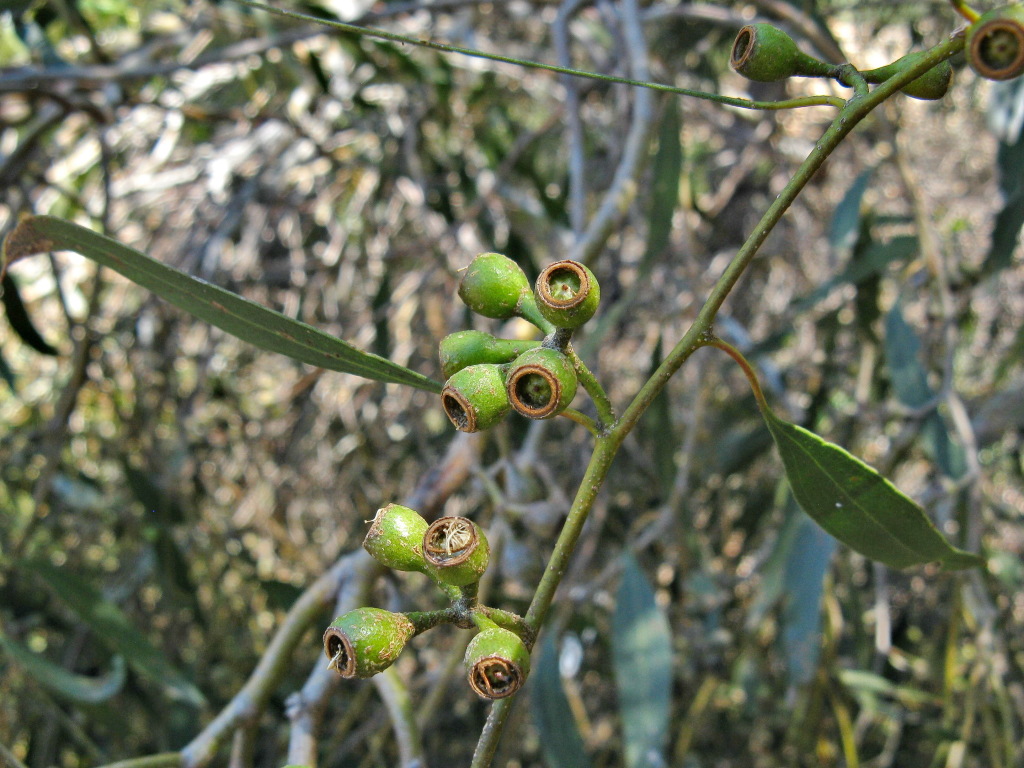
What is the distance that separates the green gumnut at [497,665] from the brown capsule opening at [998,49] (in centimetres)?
38

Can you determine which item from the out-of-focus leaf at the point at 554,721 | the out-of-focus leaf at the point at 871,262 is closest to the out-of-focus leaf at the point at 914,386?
the out-of-focus leaf at the point at 871,262

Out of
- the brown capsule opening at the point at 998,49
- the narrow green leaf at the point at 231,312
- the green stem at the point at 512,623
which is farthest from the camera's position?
the narrow green leaf at the point at 231,312

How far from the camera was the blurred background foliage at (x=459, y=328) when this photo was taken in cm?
171

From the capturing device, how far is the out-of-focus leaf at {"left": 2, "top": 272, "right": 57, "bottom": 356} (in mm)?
1367

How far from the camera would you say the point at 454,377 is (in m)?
0.57

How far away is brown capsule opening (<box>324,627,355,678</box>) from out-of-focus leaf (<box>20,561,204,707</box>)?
92 centimetres

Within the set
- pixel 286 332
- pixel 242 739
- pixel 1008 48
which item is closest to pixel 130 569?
pixel 242 739

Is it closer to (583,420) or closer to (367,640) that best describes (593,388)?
(583,420)

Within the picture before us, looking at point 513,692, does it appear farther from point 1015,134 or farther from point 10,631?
point 10,631

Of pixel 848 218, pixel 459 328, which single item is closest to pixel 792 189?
pixel 848 218

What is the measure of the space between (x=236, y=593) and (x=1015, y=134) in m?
2.06

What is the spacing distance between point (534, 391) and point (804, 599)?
3.12 feet

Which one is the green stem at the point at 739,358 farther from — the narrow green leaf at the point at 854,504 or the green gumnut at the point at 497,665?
the green gumnut at the point at 497,665

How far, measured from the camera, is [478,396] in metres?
0.56
